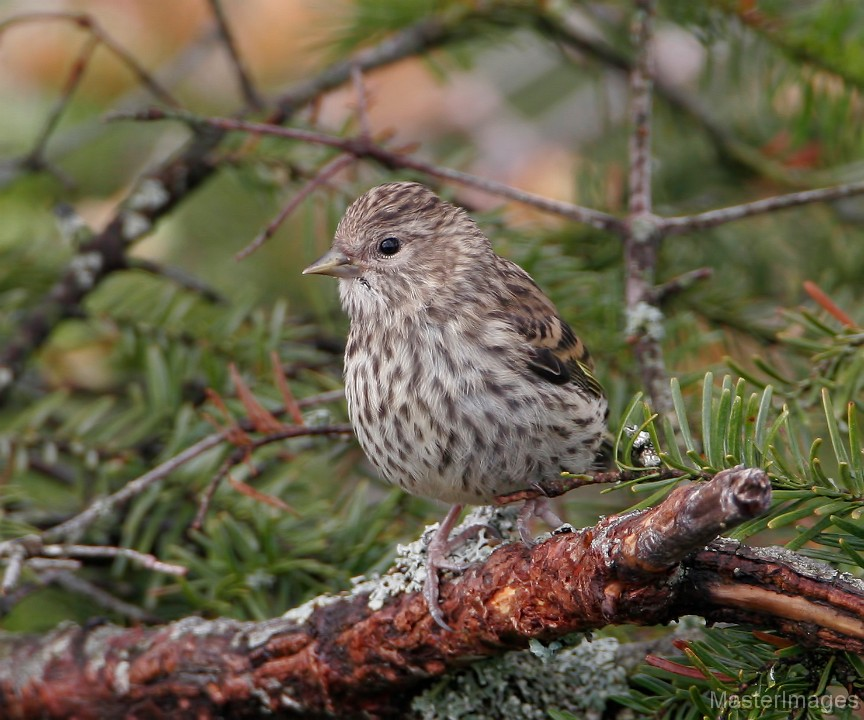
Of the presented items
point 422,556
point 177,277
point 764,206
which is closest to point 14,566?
point 422,556

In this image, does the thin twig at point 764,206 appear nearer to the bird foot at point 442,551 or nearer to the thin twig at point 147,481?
the bird foot at point 442,551

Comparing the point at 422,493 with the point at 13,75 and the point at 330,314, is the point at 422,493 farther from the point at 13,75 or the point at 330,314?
the point at 13,75

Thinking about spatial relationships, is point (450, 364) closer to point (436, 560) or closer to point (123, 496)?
point (436, 560)

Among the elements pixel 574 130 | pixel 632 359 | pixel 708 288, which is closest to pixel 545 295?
pixel 632 359

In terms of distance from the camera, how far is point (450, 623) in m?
1.88

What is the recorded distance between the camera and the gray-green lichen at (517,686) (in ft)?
6.63

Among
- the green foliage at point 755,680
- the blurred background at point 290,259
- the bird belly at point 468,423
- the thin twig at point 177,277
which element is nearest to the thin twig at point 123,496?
the blurred background at point 290,259

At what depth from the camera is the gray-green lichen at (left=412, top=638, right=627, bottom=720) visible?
202 centimetres

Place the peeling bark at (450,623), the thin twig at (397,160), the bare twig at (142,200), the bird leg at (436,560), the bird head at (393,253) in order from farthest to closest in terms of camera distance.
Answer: the bare twig at (142,200) < the bird head at (393,253) < the thin twig at (397,160) < the bird leg at (436,560) < the peeling bark at (450,623)

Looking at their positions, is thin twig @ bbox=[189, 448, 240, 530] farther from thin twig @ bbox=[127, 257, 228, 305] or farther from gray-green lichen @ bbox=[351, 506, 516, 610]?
thin twig @ bbox=[127, 257, 228, 305]

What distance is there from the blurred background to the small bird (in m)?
0.22

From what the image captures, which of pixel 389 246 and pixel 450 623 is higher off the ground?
pixel 389 246

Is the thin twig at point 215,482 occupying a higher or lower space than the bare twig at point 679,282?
lower

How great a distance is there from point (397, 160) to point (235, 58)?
0.92m
